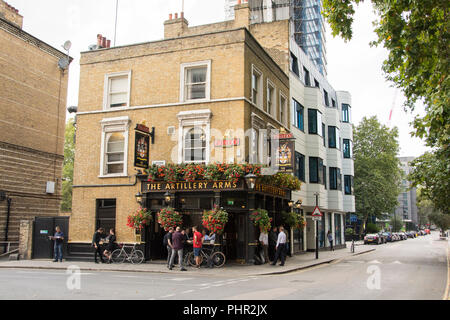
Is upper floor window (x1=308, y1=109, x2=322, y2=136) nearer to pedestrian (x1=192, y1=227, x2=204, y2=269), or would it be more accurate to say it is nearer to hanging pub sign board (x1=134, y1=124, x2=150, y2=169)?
hanging pub sign board (x1=134, y1=124, x2=150, y2=169)

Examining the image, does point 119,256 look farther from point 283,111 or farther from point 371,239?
point 371,239

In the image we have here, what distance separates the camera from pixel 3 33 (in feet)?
86.7

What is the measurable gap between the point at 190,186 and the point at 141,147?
301 cm

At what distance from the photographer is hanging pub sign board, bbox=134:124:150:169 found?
64.5 ft

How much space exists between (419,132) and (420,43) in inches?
118

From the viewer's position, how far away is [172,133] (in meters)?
21.0

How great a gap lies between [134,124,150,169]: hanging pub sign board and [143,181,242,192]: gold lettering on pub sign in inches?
40.9

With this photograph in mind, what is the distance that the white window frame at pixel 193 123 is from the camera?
66.9ft

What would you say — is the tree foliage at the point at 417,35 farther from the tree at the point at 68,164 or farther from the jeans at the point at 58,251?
the tree at the point at 68,164

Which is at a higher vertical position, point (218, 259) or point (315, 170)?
point (315, 170)

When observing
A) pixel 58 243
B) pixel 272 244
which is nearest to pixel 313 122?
pixel 272 244

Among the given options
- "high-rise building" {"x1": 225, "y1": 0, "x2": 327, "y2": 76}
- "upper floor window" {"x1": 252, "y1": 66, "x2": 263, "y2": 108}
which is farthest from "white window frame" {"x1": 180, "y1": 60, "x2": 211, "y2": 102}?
"high-rise building" {"x1": 225, "y1": 0, "x2": 327, "y2": 76}

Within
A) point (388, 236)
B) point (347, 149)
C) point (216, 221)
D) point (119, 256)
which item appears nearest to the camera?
point (216, 221)
